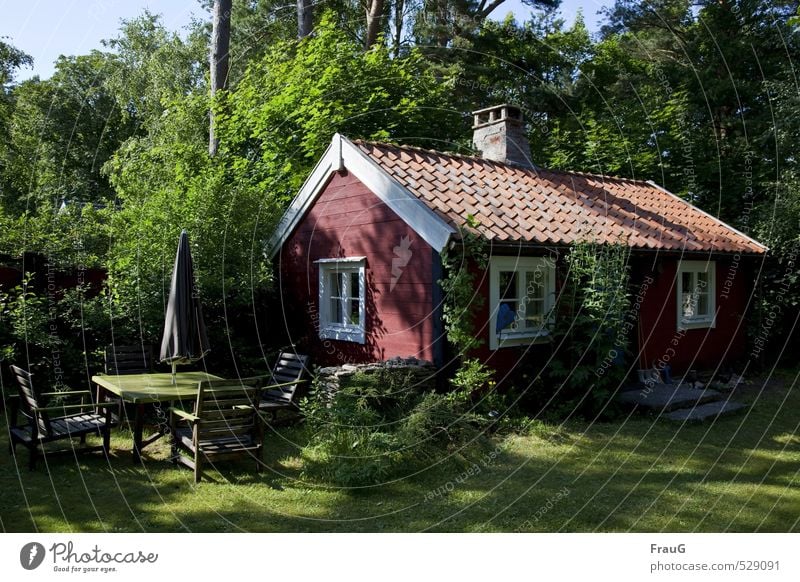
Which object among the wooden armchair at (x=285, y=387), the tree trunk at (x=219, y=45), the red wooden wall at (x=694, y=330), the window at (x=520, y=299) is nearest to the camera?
the wooden armchair at (x=285, y=387)

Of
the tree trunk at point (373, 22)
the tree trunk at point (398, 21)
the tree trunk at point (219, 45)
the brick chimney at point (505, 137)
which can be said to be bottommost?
the brick chimney at point (505, 137)

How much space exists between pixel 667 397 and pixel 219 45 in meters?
12.9

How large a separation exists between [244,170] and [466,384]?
357 inches

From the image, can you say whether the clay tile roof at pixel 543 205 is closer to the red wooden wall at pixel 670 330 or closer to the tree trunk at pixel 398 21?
the red wooden wall at pixel 670 330

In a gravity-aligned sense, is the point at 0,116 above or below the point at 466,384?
above

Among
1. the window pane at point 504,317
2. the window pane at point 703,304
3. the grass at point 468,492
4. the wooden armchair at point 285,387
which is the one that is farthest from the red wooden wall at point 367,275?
the window pane at point 703,304

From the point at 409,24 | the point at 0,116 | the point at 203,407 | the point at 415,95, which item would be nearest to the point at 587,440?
the point at 203,407

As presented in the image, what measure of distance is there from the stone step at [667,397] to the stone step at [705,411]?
0.34 ft

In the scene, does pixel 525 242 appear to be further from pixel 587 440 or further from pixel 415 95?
pixel 415 95

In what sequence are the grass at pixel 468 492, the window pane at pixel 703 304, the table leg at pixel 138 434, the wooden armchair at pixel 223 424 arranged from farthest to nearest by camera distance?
1. the window pane at pixel 703 304
2. the table leg at pixel 138 434
3. the wooden armchair at pixel 223 424
4. the grass at pixel 468 492

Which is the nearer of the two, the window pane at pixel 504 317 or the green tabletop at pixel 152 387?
the green tabletop at pixel 152 387

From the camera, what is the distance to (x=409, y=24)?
2256 centimetres

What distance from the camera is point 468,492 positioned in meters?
5.92

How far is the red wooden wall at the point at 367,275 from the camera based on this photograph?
29.6ft
